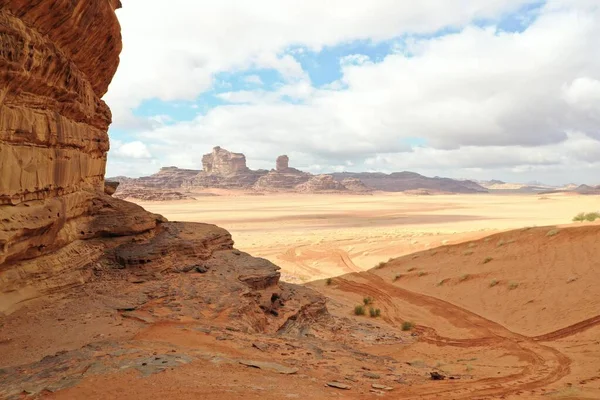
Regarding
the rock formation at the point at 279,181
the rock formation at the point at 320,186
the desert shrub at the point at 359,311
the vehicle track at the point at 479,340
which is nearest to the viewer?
the vehicle track at the point at 479,340

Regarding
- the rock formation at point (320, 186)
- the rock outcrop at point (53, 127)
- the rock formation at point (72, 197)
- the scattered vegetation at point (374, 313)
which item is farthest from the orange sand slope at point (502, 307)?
the rock formation at point (320, 186)

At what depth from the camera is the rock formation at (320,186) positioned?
169625 millimetres

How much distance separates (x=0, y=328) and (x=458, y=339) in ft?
39.0

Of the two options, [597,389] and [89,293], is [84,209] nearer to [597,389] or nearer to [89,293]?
[89,293]

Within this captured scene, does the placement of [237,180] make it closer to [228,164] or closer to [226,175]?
[226,175]

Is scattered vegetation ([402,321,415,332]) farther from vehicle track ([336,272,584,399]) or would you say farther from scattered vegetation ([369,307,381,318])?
scattered vegetation ([369,307,381,318])

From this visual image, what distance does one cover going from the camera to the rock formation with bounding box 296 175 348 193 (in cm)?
16962

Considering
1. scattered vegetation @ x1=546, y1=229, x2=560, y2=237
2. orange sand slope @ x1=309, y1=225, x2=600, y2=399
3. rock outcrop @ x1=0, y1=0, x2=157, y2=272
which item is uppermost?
rock outcrop @ x1=0, y1=0, x2=157, y2=272

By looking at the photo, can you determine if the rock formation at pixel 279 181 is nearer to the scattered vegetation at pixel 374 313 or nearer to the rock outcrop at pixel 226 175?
the rock outcrop at pixel 226 175

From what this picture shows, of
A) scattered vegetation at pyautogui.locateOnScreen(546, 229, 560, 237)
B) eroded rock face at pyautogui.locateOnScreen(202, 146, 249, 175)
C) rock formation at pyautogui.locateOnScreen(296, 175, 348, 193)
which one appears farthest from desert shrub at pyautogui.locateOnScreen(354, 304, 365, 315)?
eroded rock face at pyautogui.locateOnScreen(202, 146, 249, 175)

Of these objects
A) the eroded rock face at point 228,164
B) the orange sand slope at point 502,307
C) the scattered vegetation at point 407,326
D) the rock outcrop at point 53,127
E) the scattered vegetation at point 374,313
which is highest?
the eroded rock face at point 228,164

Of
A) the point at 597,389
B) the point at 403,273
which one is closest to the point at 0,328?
the point at 597,389

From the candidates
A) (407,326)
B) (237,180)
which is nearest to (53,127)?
(407,326)

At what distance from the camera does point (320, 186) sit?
172m
